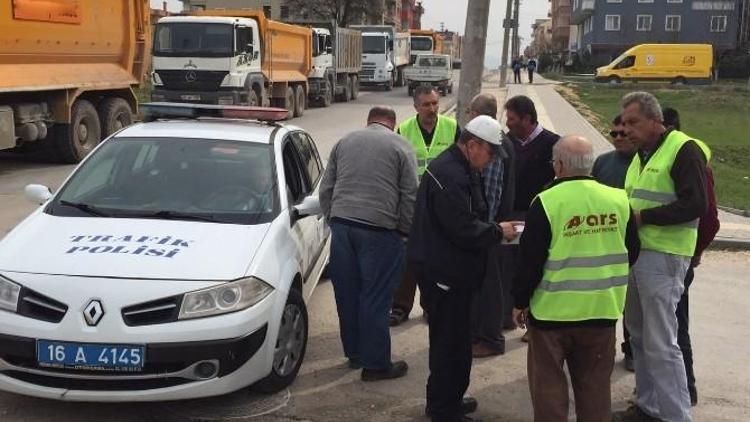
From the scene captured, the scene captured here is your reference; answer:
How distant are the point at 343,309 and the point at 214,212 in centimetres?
98

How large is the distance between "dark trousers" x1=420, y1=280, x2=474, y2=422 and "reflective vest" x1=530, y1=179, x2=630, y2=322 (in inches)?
19.0

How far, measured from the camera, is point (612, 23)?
2926 inches

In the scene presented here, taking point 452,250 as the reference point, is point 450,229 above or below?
above

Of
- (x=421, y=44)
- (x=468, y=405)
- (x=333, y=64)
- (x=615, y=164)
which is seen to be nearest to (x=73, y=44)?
(x=615, y=164)

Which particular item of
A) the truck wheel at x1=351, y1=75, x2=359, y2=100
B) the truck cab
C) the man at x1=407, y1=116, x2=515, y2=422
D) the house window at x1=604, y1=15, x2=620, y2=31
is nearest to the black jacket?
the man at x1=407, y1=116, x2=515, y2=422

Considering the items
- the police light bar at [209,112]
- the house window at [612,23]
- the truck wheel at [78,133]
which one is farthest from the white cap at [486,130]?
the house window at [612,23]

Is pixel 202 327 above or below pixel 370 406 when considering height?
above

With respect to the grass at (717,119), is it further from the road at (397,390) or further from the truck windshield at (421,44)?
the truck windshield at (421,44)

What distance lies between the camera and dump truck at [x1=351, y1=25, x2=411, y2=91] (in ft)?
120

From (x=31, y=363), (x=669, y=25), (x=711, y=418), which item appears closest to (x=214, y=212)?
(x=31, y=363)

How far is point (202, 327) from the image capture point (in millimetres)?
3740

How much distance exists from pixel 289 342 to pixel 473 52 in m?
6.04

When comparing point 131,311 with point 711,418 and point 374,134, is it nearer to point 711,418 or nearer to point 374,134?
point 374,134

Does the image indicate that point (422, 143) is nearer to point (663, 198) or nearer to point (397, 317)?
point (397, 317)
